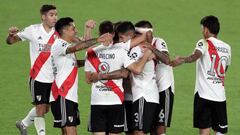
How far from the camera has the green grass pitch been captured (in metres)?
17.0

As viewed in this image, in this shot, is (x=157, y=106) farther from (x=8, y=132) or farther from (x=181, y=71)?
(x=181, y=71)

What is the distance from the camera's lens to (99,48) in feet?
41.9

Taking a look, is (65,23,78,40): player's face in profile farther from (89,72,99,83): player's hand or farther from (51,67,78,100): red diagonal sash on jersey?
(89,72,99,83): player's hand

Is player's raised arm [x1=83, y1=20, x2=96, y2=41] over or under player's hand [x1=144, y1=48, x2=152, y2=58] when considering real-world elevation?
over

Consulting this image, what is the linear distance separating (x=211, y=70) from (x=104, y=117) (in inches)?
78.1

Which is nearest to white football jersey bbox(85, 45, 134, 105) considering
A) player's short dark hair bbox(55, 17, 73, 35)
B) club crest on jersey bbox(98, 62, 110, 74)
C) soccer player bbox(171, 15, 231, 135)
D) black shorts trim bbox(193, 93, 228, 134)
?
club crest on jersey bbox(98, 62, 110, 74)

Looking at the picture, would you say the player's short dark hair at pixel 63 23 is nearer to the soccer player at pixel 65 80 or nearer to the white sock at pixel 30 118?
the soccer player at pixel 65 80

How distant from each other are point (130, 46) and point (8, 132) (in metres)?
3.83

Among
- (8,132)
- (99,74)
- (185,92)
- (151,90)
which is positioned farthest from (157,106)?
(185,92)

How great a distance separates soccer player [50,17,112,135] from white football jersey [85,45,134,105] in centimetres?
37

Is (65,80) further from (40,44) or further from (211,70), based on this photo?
(211,70)

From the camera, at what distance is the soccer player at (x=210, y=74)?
43.9 ft

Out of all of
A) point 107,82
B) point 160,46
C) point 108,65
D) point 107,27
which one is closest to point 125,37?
point 107,27

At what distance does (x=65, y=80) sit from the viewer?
514 inches
